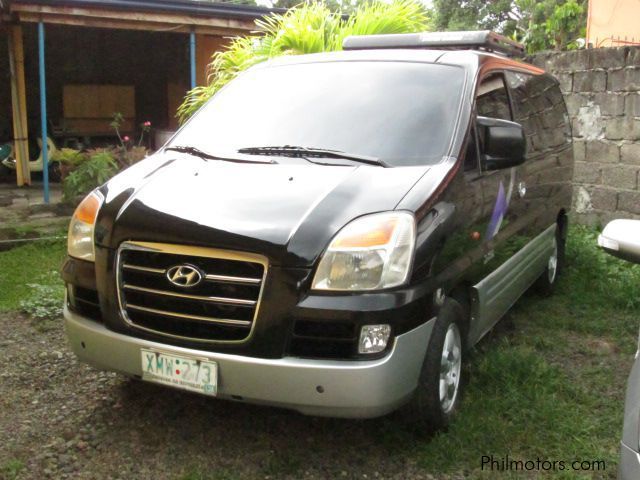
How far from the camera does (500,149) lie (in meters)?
3.76

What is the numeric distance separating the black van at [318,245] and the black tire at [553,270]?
5.07 ft

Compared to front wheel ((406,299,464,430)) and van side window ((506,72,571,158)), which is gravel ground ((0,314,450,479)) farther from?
van side window ((506,72,571,158))

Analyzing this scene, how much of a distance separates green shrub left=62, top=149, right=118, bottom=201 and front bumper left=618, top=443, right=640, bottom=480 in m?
6.58

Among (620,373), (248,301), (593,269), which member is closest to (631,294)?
(593,269)

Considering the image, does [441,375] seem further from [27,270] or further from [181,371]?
Answer: [27,270]

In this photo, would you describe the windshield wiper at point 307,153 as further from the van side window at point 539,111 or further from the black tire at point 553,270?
the black tire at point 553,270

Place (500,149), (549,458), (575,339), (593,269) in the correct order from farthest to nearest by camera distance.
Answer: (593,269) → (575,339) → (500,149) → (549,458)

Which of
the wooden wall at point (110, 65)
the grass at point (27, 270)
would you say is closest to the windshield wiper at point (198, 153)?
the grass at point (27, 270)

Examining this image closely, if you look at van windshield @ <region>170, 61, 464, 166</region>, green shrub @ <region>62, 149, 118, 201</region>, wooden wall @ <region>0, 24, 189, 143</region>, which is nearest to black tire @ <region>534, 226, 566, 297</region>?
van windshield @ <region>170, 61, 464, 166</region>

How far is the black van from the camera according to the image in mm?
2854

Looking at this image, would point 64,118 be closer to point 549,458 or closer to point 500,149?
point 500,149

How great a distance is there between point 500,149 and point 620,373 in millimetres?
1558

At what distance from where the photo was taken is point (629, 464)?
82.4 inches

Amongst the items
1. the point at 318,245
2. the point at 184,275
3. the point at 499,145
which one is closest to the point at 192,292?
the point at 184,275
